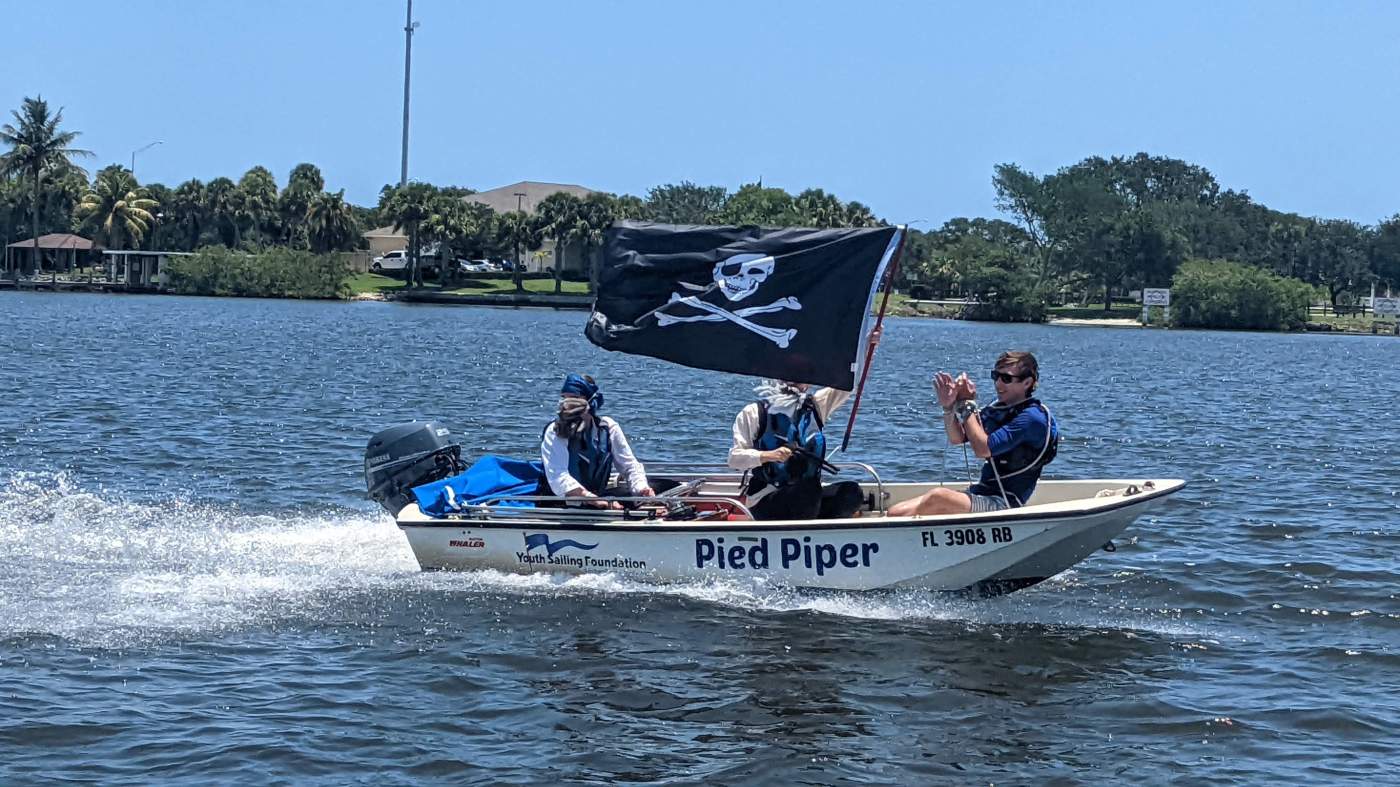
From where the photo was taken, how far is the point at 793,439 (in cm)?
1393

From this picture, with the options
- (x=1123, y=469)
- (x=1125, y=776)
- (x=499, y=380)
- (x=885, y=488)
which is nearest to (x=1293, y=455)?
(x=1123, y=469)

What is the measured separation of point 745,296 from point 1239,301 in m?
122

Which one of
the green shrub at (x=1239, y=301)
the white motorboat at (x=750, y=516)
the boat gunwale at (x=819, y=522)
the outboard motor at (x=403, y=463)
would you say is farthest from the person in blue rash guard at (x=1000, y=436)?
the green shrub at (x=1239, y=301)

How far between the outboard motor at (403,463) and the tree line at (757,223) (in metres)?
79.1

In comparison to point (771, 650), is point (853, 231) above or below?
above

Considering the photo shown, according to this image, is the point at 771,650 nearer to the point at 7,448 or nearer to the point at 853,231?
the point at 853,231

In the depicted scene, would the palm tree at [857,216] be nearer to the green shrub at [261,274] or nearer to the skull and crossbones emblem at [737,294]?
the green shrub at [261,274]

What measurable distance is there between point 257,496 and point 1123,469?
1334 cm

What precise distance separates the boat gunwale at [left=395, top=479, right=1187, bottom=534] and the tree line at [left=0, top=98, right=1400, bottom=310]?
80.5m

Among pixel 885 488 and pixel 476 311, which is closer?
pixel 885 488

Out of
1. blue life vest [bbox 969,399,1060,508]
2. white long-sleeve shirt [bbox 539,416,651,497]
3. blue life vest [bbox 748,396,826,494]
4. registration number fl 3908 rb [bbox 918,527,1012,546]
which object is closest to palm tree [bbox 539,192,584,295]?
white long-sleeve shirt [bbox 539,416,651,497]

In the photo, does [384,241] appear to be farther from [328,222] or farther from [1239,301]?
[1239,301]

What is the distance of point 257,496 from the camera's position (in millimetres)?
19625

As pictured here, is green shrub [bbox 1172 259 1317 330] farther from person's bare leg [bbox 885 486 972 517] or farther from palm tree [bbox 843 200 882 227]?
person's bare leg [bbox 885 486 972 517]
